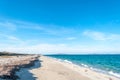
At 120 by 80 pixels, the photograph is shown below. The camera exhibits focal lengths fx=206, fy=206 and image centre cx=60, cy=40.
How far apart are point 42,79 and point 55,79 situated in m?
1.20

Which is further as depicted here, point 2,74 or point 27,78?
point 27,78

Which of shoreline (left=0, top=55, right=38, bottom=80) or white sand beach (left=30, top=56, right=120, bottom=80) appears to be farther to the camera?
white sand beach (left=30, top=56, right=120, bottom=80)

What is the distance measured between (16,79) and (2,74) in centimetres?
109

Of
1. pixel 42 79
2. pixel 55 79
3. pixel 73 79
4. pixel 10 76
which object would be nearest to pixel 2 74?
pixel 10 76

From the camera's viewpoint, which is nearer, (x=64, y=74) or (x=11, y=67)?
(x=11, y=67)

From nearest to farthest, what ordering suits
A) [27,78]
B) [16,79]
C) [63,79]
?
[16,79] → [27,78] → [63,79]

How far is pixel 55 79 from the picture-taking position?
57.1ft

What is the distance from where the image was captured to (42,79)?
55.3 feet

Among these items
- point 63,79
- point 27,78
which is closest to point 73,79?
point 63,79

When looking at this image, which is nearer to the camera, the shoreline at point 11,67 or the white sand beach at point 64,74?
the shoreline at point 11,67

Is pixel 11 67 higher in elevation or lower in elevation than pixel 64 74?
higher

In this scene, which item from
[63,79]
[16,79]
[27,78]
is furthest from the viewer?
[63,79]

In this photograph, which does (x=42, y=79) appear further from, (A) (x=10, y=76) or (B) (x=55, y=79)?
(A) (x=10, y=76)

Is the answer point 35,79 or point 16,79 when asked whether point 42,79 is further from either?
point 16,79
